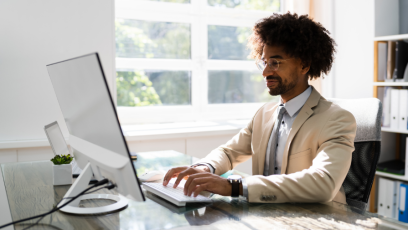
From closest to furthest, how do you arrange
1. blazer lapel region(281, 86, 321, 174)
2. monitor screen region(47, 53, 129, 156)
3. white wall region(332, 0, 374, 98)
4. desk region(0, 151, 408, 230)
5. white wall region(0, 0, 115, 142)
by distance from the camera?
monitor screen region(47, 53, 129, 156)
desk region(0, 151, 408, 230)
blazer lapel region(281, 86, 321, 174)
white wall region(0, 0, 115, 142)
white wall region(332, 0, 374, 98)

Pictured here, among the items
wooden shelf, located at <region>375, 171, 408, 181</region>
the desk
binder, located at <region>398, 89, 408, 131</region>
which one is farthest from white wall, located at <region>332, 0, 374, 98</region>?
the desk

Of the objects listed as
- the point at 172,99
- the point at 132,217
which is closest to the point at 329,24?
the point at 172,99

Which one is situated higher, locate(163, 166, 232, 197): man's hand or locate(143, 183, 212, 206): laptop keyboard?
locate(163, 166, 232, 197): man's hand

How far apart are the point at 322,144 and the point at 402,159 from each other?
200 cm

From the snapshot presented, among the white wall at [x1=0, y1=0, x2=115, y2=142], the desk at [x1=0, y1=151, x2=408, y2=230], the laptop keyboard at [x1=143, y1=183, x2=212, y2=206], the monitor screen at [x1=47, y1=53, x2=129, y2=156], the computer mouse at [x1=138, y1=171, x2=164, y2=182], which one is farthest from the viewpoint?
the white wall at [x1=0, y1=0, x2=115, y2=142]

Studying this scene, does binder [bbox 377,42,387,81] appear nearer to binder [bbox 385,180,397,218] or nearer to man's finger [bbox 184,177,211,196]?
binder [bbox 385,180,397,218]

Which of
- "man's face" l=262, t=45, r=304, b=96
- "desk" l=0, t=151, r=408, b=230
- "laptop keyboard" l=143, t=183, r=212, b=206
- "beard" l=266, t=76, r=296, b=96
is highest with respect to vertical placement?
"man's face" l=262, t=45, r=304, b=96

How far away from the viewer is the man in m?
1.11

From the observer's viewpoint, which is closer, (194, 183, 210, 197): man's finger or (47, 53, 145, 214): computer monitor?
(47, 53, 145, 214): computer monitor

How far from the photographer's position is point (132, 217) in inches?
37.7

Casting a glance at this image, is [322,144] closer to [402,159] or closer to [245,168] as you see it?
[245,168]

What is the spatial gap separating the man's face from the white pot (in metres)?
0.84

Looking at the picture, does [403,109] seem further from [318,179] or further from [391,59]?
[318,179]

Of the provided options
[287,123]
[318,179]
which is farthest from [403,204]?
[318,179]
